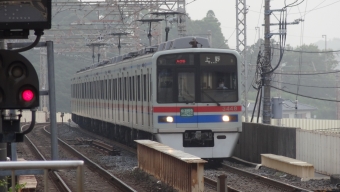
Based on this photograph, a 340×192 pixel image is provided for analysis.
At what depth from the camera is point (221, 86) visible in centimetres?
1620

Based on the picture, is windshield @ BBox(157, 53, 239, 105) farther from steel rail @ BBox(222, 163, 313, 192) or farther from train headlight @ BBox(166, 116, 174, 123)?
steel rail @ BBox(222, 163, 313, 192)

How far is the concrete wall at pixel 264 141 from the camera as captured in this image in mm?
17094

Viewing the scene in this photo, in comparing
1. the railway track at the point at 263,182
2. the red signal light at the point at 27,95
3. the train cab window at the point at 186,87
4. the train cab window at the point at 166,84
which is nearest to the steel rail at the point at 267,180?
the railway track at the point at 263,182

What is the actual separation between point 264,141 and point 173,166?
6.65 metres

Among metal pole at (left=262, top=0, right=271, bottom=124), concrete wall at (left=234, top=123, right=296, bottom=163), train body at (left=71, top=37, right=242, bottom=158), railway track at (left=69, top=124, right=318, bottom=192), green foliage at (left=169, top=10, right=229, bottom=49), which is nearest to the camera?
railway track at (left=69, top=124, right=318, bottom=192)

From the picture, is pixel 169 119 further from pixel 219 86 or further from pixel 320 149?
pixel 320 149

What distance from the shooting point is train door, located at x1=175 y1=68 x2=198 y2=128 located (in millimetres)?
16062

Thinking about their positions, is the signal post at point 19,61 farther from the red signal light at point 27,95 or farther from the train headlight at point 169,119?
A: the train headlight at point 169,119

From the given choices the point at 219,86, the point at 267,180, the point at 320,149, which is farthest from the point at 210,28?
the point at 267,180

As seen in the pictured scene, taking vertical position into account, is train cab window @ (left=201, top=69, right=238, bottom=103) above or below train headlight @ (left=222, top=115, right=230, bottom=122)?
above

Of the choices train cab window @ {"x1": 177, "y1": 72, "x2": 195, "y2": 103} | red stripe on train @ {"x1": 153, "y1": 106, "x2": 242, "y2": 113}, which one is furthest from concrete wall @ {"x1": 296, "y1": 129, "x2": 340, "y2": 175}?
train cab window @ {"x1": 177, "y1": 72, "x2": 195, "y2": 103}

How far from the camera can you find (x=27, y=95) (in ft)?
18.7

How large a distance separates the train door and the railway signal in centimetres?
1040

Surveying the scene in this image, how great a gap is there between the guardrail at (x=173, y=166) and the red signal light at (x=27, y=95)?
5.45 metres
